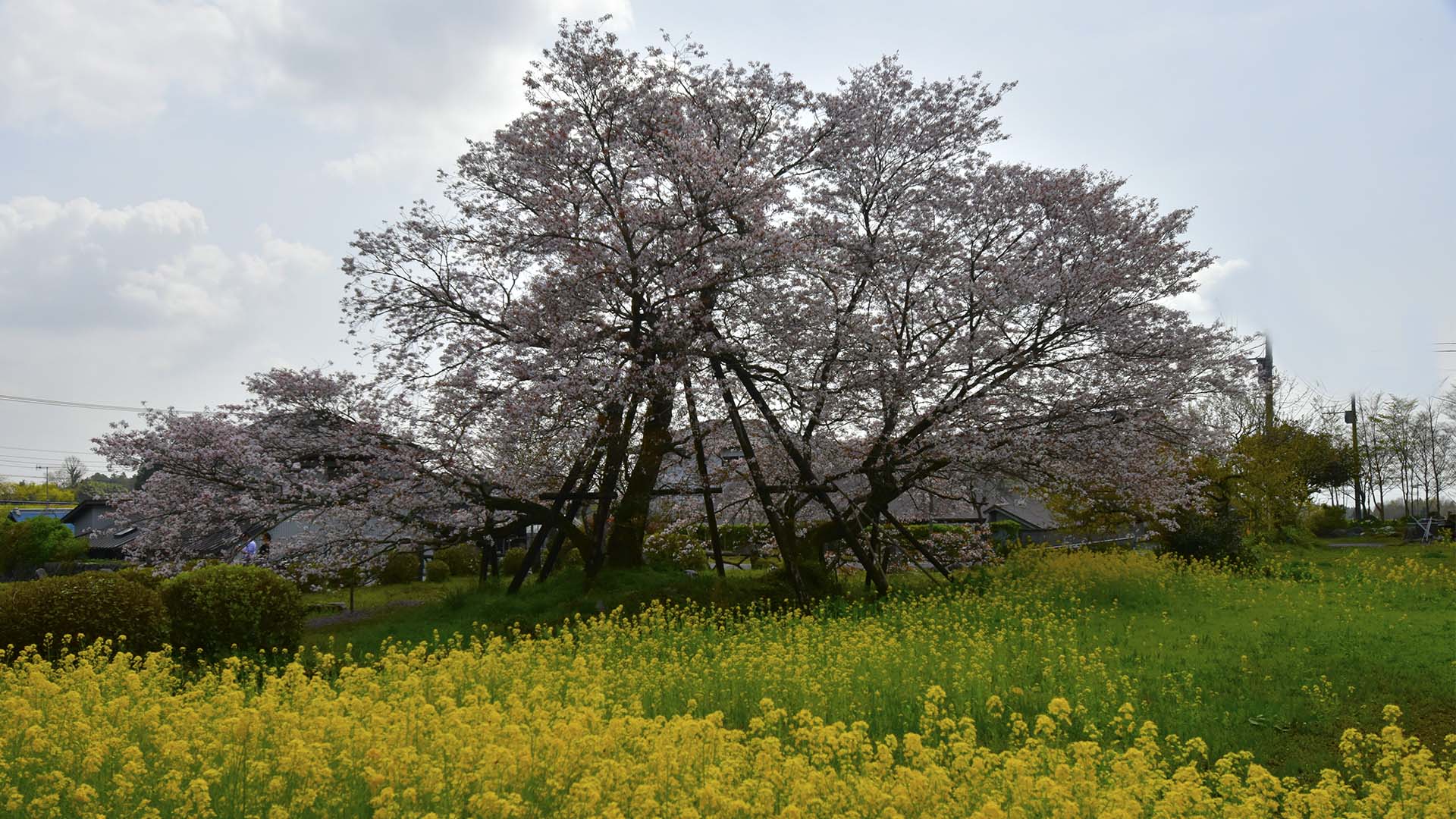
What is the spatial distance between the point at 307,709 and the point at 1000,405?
13067mm

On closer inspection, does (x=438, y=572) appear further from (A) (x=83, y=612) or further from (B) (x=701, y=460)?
(A) (x=83, y=612)

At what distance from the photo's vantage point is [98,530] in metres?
39.8

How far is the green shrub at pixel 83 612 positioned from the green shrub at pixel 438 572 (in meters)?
14.1

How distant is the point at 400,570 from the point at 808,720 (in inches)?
881

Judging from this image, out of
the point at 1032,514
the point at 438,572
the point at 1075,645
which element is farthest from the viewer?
the point at 1032,514

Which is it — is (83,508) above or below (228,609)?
above

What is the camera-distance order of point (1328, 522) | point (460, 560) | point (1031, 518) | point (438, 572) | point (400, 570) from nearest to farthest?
point (400, 570) → point (438, 572) → point (460, 560) → point (1328, 522) → point (1031, 518)

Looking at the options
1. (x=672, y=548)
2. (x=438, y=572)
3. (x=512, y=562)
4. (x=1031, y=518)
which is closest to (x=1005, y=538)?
(x=672, y=548)

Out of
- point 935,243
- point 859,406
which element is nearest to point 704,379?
point 859,406

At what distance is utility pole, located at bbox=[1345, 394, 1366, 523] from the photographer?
41.7 metres

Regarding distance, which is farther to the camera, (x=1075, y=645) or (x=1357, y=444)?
(x=1357, y=444)

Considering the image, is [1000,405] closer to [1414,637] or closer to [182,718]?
[1414,637]

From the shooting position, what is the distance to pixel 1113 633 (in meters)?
13.4

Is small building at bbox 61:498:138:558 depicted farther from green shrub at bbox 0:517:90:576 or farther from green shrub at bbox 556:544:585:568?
green shrub at bbox 556:544:585:568
